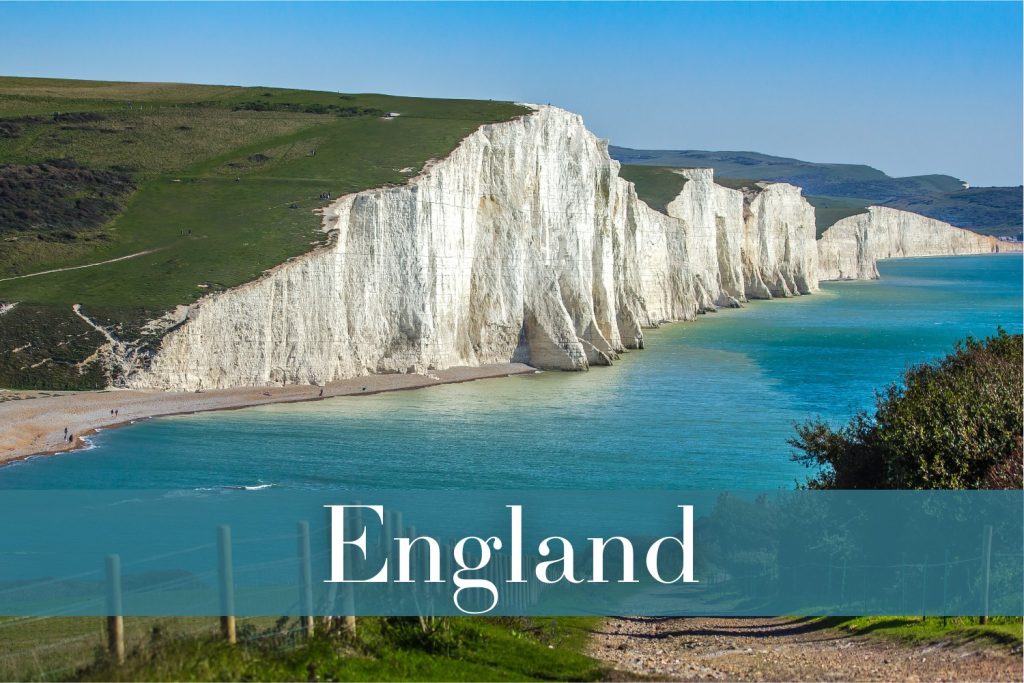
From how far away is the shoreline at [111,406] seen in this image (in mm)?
42469

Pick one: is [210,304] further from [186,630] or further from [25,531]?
[186,630]

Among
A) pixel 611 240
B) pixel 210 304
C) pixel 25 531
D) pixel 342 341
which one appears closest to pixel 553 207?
pixel 611 240

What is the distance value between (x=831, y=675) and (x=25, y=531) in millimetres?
20498

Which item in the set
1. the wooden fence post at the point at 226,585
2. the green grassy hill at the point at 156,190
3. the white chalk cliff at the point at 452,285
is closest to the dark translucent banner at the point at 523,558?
the wooden fence post at the point at 226,585

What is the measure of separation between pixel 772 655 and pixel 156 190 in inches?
2329

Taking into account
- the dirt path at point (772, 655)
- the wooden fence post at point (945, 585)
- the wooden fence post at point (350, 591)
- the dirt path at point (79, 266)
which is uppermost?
the dirt path at point (79, 266)

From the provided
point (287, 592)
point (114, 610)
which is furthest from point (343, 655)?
point (114, 610)

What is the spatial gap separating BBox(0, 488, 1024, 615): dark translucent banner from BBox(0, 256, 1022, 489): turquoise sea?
202 inches

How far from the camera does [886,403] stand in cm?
2378

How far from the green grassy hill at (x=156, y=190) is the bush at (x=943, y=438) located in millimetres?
36356

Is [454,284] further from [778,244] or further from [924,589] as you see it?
[778,244]

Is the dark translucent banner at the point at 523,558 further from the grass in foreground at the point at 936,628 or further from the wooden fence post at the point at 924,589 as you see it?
the grass in foreground at the point at 936,628

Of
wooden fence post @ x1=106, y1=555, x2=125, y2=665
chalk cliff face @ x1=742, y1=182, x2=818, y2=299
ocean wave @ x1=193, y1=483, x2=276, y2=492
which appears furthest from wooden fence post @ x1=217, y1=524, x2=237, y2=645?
chalk cliff face @ x1=742, y1=182, x2=818, y2=299

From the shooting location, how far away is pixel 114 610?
10805 mm
